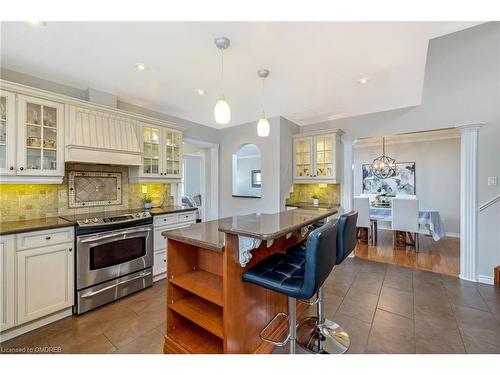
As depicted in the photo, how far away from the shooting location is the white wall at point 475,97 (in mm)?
2979

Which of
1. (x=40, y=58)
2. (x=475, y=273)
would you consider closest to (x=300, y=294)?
(x=40, y=58)

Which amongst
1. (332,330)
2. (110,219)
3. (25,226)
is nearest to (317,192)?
(332,330)

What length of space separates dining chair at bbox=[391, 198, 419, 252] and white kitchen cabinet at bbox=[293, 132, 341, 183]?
1.50 metres

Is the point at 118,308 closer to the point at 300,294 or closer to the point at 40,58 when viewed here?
the point at 300,294

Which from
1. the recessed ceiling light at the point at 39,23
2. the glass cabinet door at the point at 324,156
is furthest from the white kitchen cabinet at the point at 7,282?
the glass cabinet door at the point at 324,156

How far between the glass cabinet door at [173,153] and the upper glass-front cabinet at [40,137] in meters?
1.32

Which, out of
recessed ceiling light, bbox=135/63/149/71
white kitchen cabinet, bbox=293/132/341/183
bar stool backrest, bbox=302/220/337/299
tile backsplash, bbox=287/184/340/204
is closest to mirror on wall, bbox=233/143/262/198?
tile backsplash, bbox=287/184/340/204

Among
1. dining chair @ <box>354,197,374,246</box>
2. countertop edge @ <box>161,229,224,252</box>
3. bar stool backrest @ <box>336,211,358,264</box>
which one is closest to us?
countertop edge @ <box>161,229,224,252</box>

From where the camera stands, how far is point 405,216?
14.3 feet

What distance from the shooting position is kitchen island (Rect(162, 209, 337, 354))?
1.42 m

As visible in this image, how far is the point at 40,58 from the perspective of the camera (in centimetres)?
216

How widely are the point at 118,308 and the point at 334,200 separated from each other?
371 cm

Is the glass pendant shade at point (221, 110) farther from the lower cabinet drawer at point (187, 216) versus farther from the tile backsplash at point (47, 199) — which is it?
the tile backsplash at point (47, 199)

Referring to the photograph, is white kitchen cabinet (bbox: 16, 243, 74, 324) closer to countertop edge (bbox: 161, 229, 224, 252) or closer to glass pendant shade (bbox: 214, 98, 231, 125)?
countertop edge (bbox: 161, 229, 224, 252)
